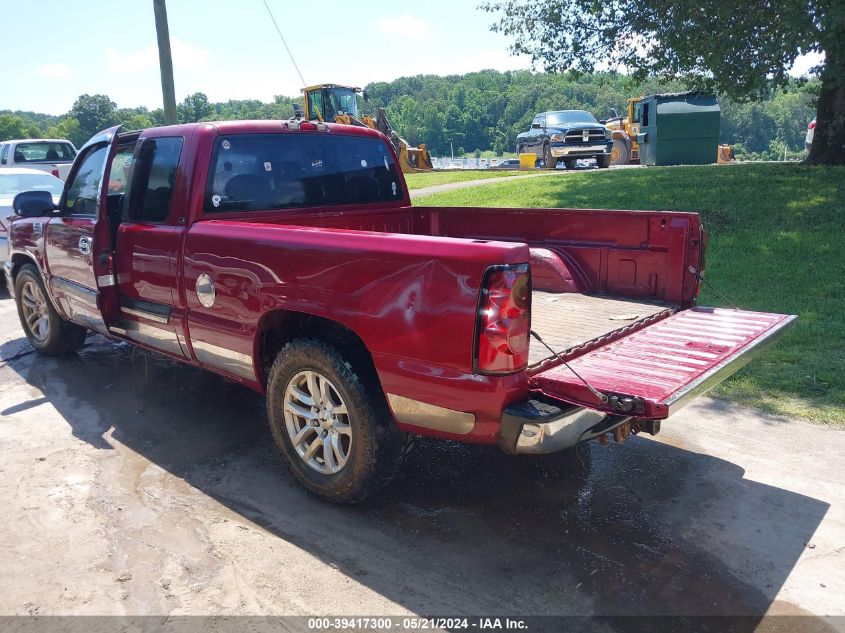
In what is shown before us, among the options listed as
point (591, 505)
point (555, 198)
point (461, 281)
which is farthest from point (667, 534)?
point (555, 198)

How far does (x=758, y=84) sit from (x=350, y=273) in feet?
37.8

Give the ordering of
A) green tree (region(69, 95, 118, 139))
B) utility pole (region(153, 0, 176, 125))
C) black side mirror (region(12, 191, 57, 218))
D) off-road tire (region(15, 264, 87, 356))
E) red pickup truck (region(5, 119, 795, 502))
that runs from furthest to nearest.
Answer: green tree (region(69, 95, 118, 139)) → utility pole (region(153, 0, 176, 125)) → off-road tire (region(15, 264, 87, 356)) → black side mirror (region(12, 191, 57, 218)) → red pickup truck (region(5, 119, 795, 502))

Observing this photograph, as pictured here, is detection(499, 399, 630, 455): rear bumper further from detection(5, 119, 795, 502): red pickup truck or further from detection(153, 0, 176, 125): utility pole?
detection(153, 0, 176, 125): utility pole

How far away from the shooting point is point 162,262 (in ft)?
14.9

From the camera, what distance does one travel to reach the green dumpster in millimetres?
18422

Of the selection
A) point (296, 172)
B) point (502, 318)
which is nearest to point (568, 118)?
point (296, 172)

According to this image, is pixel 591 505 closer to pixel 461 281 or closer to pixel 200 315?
pixel 461 281

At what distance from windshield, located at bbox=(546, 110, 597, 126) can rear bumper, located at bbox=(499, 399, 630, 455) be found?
77.4ft

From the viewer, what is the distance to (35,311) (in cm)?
673

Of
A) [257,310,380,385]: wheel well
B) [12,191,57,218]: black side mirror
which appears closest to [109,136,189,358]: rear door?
[257,310,380,385]: wheel well

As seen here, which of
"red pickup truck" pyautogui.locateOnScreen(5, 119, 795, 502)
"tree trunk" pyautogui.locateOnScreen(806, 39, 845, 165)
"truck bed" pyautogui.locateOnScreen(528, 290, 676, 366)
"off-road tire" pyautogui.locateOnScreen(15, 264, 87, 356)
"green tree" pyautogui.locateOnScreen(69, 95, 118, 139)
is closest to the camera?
"red pickup truck" pyautogui.locateOnScreen(5, 119, 795, 502)

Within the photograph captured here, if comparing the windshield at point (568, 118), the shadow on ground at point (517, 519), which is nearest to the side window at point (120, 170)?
the shadow on ground at point (517, 519)

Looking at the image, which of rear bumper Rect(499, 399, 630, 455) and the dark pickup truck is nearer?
rear bumper Rect(499, 399, 630, 455)

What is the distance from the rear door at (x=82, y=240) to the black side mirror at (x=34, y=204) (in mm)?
115
